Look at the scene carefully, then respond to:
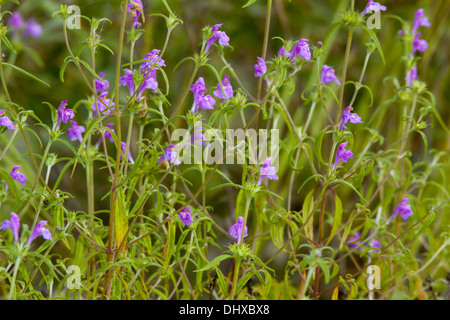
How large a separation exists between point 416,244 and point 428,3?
0.54 meters

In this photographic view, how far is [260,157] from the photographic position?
0.69 metres

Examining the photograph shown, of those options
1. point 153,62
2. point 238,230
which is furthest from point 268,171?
point 153,62

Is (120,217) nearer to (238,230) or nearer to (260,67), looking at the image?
(238,230)

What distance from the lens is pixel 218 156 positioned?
704 mm

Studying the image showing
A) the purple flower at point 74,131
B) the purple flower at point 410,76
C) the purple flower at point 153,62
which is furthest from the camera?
the purple flower at point 410,76

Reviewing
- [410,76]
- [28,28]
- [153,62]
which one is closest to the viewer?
[153,62]

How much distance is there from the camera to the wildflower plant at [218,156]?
0.58m

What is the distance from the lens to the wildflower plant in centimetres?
58

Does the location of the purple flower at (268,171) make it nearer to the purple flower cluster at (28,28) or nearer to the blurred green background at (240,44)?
the blurred green background at (240,44)

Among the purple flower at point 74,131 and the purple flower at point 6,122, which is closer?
the purple flower at point 6,122

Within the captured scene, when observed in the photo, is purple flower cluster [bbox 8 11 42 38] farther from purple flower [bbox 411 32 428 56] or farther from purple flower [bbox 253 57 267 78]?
purple flower [bbox 411 32 428 56]

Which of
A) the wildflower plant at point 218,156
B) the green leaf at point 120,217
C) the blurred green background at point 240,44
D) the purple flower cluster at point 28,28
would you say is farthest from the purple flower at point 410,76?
the purple flower cluster at point 28,28

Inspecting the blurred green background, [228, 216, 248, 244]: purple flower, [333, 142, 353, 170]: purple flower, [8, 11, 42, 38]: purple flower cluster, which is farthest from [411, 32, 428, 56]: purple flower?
[8, 11, 42, 38]: purple flower cluster
